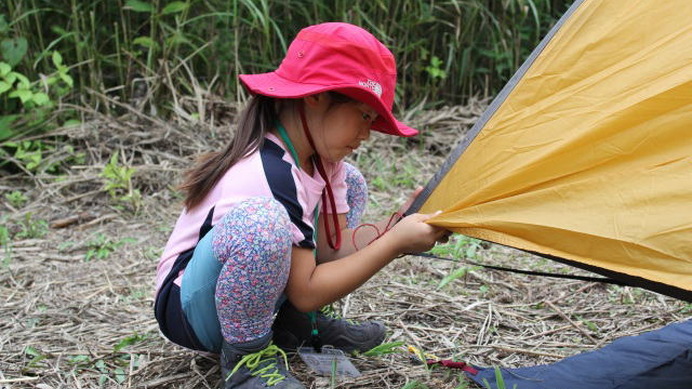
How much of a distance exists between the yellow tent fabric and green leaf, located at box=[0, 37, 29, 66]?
7.91 ft

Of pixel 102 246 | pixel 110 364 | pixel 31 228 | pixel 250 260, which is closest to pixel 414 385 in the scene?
pixel 250 260

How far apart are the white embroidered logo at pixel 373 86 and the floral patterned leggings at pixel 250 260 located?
269mm

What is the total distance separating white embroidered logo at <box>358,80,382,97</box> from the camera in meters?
1.41

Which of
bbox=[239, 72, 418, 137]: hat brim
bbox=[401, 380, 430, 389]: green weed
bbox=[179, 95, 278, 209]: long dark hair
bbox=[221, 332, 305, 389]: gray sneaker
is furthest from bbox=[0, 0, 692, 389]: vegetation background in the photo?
bbox=[239, 72, 418, 137]: hat brim

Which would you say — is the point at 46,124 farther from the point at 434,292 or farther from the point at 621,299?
the point at 621,299

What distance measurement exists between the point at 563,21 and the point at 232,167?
0.66 metres

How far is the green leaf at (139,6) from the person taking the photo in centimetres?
329

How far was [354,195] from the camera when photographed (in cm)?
178

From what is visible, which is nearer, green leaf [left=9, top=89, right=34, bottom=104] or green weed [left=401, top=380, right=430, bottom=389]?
green weed [left=401, top=380, right=430, bottom=389]

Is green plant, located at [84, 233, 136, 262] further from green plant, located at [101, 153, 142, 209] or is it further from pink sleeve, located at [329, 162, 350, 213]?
pink sleeve, located at [329, 162, 350, 213]

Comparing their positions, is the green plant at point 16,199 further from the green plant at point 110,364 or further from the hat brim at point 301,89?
the hat brim at point 301,89

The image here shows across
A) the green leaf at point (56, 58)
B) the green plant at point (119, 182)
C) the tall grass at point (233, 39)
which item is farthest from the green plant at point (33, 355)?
the tall grass at point (233, 39)

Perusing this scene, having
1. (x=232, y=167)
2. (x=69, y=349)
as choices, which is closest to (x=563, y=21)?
(x=232, y=167)

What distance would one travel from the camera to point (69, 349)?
1.76 metres
